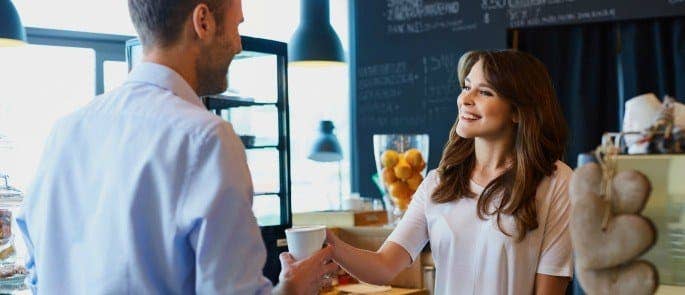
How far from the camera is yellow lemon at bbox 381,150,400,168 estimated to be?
11.7ft

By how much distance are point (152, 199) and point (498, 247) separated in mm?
995

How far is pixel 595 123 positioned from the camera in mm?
4836

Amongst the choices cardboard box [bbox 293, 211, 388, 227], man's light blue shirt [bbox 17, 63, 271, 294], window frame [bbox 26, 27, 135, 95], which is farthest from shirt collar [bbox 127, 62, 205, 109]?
window frame [bbox 26, 27, 135, 95]

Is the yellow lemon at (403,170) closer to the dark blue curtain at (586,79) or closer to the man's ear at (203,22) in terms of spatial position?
the dark blue curtain at (586,79)

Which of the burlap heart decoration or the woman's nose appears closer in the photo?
the burlap heart decoration

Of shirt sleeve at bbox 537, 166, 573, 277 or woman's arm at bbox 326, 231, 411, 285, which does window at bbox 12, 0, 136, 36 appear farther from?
shirt sleeve at bbox 537, 166, 573, 277

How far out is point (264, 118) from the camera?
12.1ft

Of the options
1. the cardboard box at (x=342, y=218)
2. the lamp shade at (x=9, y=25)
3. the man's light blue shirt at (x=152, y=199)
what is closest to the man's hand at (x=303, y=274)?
the man's light blue shirt at (x=152, y=199)

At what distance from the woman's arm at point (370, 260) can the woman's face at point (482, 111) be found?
0.34 m

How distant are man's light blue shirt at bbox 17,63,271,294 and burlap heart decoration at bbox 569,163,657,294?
1.42ft

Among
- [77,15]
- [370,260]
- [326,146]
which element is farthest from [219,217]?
[326,146]

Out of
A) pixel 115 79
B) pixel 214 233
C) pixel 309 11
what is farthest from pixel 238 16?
pixel 115 79

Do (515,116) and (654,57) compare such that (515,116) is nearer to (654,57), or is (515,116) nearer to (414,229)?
(414,229)

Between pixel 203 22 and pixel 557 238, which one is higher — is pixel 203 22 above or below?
above
